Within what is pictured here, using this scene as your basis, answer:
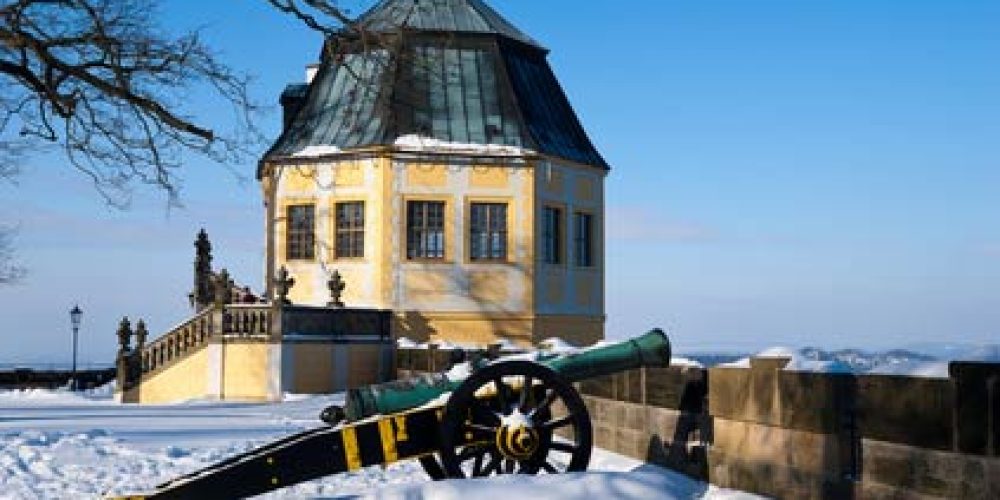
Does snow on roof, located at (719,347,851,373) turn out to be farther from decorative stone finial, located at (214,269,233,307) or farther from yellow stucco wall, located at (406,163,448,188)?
yellow stucco wall, located at (406,163,448,188)

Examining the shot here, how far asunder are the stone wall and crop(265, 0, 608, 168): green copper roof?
63.3 ft

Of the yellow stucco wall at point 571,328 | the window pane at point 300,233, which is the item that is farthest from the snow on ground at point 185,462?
the yellow stucco wall at point 571,328

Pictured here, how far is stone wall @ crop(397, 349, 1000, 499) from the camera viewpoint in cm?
662

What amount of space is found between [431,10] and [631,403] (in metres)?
22.1

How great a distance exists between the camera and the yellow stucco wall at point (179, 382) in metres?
26.5

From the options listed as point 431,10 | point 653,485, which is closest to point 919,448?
point 653,485

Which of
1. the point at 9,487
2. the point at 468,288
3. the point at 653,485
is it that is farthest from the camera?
the point at 468,288

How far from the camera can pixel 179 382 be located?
88.3 feet

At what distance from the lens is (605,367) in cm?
1059

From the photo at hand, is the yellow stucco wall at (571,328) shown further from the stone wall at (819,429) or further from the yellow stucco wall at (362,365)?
the stone wall at (819,429)

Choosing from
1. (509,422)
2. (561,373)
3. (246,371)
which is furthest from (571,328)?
(509,422)

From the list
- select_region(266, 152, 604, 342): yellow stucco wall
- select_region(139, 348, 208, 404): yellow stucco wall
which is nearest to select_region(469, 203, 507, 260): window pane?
select_region(266, 152, 604, 342): yellow stucco wall

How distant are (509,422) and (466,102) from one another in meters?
23.0

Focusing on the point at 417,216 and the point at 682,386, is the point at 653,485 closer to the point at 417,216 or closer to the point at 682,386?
the point at 682,386
